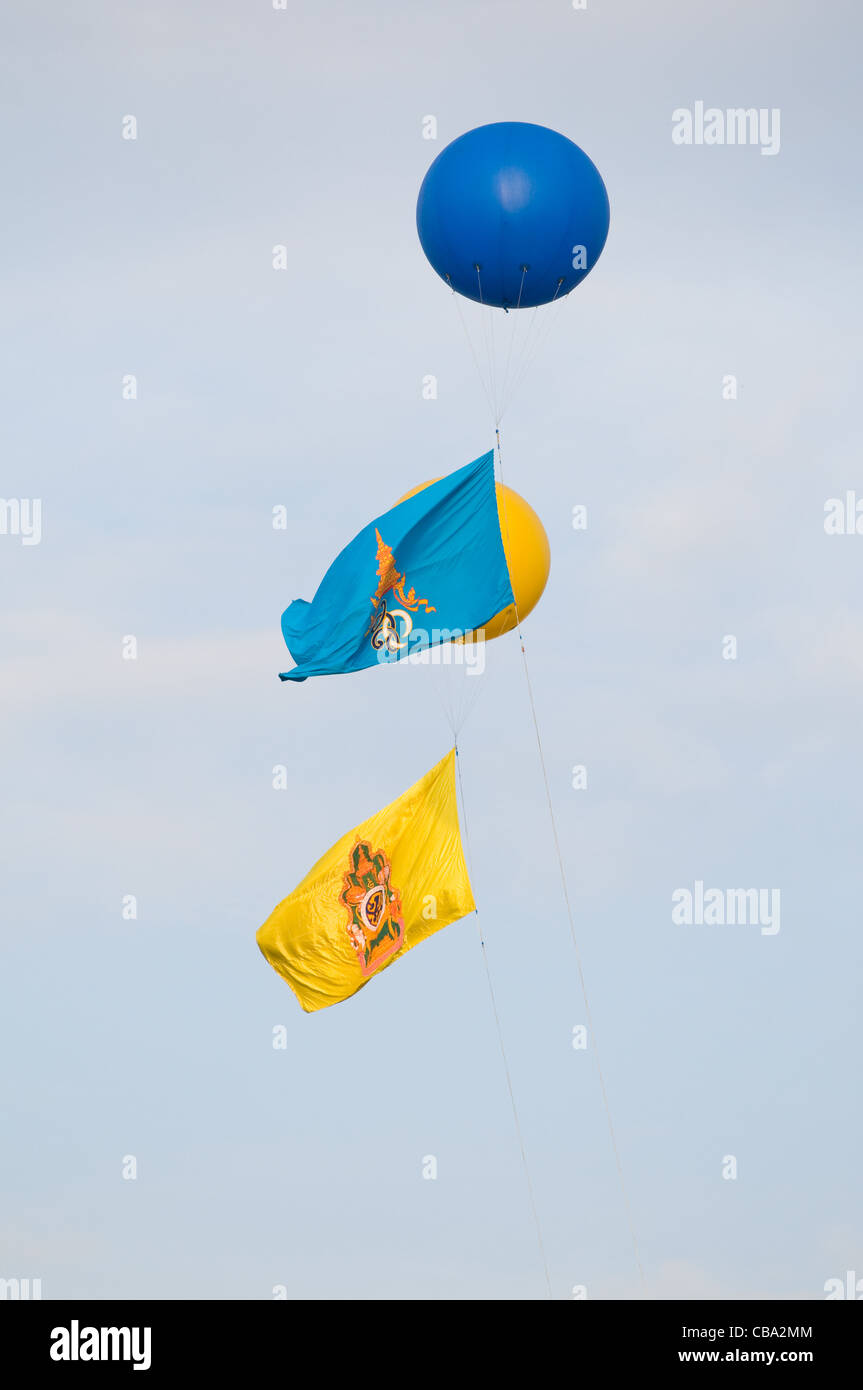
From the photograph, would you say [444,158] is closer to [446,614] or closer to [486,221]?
[486,221]

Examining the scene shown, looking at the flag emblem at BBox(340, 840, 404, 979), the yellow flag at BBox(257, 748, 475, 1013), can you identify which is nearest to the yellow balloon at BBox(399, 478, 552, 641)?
the yellow flag at BBox(257, 748, 475, 1013)

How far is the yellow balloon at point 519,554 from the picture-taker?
101ft

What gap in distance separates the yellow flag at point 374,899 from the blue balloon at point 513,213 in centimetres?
718

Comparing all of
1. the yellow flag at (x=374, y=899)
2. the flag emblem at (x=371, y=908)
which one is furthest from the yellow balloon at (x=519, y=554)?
the flag emblem at (x=371, y=908)

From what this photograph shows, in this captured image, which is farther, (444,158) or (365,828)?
(365,828)

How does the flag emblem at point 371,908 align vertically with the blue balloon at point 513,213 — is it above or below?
below

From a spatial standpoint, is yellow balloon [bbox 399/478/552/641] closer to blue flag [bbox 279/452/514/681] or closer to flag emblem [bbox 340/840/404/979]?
blue flag [bbox 279/452/514/681]

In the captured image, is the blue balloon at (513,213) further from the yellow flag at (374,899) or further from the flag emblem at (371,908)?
the flag emblem at (371,908)

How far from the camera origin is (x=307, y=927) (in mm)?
32281

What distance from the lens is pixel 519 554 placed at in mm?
30734

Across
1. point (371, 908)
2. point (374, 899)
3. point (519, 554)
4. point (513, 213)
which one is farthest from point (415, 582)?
point (513, 213)

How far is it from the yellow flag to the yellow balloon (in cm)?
269
